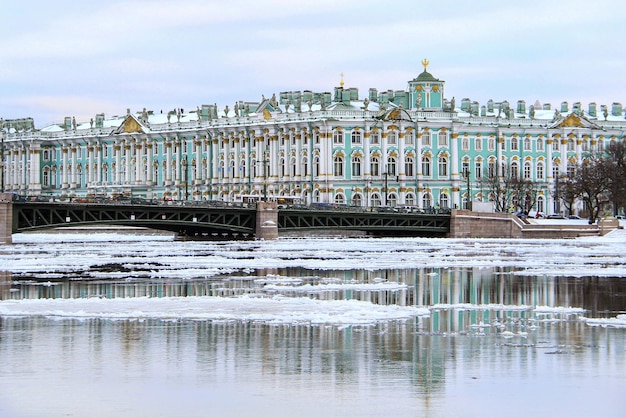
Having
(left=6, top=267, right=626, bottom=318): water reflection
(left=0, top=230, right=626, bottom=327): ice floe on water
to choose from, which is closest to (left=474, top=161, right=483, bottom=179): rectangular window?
(left=0, top=230, right=626, bottom=327): ice floe on water

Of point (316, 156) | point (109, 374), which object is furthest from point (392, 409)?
point (316, 156)

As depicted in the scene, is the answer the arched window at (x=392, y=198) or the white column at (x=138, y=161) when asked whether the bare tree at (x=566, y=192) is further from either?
the white column at (x=138, y=161)

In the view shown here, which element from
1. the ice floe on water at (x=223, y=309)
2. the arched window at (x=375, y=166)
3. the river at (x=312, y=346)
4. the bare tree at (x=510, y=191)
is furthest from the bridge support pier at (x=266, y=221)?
the ice floe on water at (x=223, y=309)

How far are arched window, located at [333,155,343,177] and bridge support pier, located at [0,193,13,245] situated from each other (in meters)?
44.6

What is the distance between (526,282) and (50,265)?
691 inches

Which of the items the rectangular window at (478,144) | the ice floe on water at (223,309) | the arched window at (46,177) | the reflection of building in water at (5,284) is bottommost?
the ice floe on water at (223,309)

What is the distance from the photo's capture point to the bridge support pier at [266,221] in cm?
8281

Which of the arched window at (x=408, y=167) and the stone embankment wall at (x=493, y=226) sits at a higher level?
the arched window at (x=408, y=167)

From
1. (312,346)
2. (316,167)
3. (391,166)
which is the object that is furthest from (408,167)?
(312,346)

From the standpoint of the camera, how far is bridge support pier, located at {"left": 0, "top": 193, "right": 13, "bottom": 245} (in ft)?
237

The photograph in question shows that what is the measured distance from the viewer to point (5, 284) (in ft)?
115

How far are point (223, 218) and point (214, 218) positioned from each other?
1006 mm

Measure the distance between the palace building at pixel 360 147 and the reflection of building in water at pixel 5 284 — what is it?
6675cm

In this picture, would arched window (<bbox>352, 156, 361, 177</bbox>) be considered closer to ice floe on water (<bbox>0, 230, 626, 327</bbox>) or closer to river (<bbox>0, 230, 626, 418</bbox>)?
ice floe on water (<bbox>0, 230, 626, 327</bbox>)
